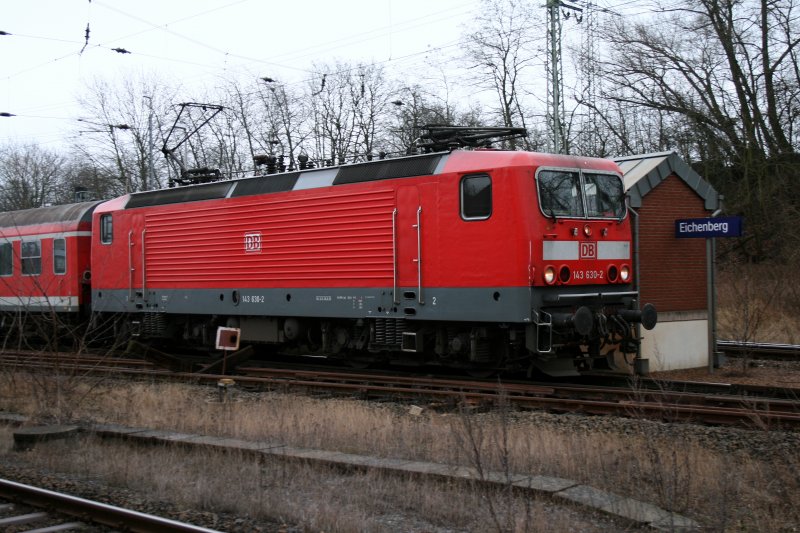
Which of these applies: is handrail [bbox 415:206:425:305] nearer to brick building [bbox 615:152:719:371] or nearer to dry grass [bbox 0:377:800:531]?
dry grass [bbox 0:377:800:531]

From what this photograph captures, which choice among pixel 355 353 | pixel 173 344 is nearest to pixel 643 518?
pixel 355 353

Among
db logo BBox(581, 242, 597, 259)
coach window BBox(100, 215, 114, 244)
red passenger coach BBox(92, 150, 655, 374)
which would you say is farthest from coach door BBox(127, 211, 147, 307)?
db logo BBox(581, 242, 597, 259)

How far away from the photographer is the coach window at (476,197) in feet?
37.9

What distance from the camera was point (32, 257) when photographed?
2047cm

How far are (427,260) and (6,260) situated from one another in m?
14.3

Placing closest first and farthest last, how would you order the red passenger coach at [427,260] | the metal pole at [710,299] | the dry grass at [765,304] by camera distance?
the red passenger coach at [427,260]
the metal pole at [710,299]
the dry grass at [765,304]

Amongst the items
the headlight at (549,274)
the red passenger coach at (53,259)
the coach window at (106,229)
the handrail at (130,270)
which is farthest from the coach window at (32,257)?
the headlight at (549,274)

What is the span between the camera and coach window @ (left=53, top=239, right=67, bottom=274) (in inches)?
766

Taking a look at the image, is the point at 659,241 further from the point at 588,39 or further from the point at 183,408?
the point at 588,39

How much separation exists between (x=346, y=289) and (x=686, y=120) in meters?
19.6

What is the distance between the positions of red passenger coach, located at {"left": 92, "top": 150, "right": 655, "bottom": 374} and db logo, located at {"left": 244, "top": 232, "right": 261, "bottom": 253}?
4 centimetres

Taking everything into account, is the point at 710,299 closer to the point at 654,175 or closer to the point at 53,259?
the point at 654,175

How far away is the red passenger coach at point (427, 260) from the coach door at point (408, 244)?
0.02m

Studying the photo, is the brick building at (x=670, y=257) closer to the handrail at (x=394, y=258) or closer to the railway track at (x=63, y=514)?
the handrail at (x=394, y=258)
